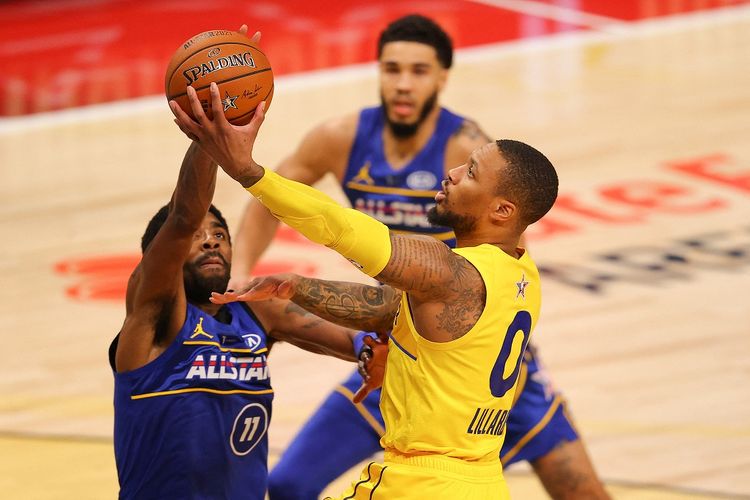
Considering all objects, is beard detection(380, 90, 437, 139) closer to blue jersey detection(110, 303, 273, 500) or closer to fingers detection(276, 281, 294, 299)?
blue jersey detection(110, 303, 273, 500)

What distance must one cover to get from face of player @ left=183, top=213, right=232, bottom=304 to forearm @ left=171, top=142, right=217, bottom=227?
1.22ft

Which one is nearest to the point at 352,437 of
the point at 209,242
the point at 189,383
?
the point at 189,383

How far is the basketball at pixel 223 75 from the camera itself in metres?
4.44

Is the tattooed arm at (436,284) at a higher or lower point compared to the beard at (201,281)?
higher

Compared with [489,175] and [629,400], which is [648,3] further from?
[489,175]

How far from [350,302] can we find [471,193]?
2.24 feet

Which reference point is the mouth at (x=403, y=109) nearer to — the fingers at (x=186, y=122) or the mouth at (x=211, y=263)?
the mouth at (x=211, y=263)

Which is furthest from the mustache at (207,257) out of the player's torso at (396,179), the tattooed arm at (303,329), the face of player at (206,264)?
the player's torso at (396,179)

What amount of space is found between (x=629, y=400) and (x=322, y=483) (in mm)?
2809

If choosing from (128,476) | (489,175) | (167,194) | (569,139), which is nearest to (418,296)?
(489,175)

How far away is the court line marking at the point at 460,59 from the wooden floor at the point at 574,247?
0.12 ft

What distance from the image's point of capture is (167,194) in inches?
479

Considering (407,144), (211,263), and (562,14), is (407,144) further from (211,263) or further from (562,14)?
(562,14)

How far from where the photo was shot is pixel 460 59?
15523mm
